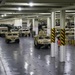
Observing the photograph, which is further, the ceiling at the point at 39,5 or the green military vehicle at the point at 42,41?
the green military vehicle at the point at 42,41

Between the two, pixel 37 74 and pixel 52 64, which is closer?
pixel 37 74

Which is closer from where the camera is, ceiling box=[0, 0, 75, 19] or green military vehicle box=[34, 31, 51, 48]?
ceiling box=[0, 0, 75, 19]

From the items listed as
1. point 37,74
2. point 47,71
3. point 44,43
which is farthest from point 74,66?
point 44,43

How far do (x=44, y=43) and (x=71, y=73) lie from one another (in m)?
14.0

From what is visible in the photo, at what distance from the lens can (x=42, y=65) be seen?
710 inches

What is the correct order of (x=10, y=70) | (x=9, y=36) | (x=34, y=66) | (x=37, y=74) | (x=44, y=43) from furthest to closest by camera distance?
(x=9, y=36), (x=44, y=43), (x=34, y=66), (x=10, y=70), (x=37, y=74)

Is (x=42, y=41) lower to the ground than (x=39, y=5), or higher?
lower

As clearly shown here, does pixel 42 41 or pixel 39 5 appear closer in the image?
pixel 39 5

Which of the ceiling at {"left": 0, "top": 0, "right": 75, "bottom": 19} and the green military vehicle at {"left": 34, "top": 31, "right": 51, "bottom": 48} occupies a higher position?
the ceiling at {"left": 0, "top": 0, "right": 75, "bottom": 19}

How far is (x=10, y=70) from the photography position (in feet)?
52.6

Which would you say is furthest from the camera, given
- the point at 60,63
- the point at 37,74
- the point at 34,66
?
the point at 60,63

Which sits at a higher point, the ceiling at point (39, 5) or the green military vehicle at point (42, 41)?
the ceiling at point (39, 5)

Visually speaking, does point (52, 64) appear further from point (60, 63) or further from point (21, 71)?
point (21, 71)

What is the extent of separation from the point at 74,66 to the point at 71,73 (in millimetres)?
2538
